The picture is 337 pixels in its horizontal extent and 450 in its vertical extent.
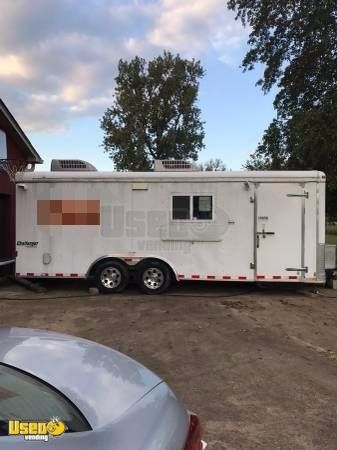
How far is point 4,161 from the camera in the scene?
1653 cm

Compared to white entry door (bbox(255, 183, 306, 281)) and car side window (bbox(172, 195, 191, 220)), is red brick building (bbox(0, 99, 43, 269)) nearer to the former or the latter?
car side window (bbox(172, 195, 191, 220))

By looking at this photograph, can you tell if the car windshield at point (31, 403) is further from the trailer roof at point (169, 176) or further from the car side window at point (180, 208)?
the trailer roof at point (169, 176)

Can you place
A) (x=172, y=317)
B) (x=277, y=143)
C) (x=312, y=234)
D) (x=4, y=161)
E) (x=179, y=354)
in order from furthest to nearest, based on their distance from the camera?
1. (x=277, y=143)
2. (x=4, y=161)
3. (x=312, y=234)
4. (x=172, y=317)
5. (x=179, y=354)

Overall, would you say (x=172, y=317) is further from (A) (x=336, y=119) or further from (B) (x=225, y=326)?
(A) (x=336, y=119)

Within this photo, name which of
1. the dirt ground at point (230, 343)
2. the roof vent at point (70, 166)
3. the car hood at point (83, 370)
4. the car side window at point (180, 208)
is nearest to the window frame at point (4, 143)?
the roof vent at point (70, 166)

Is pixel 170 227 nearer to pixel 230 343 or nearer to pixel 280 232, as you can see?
pixel 280 232

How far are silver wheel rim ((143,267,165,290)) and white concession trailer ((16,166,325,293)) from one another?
0.08 feet

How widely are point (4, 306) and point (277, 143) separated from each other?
1484cm

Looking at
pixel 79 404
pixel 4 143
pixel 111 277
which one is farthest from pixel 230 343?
pixel 4 143

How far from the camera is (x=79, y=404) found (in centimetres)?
250

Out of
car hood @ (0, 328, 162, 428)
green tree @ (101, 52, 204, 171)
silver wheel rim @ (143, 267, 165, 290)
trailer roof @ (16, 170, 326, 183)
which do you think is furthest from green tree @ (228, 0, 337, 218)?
green tree @ (101, 52, 204, 171)

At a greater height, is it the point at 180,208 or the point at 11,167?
the point at 11,167

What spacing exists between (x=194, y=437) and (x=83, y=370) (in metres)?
0.71

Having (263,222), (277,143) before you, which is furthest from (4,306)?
(277,143)
